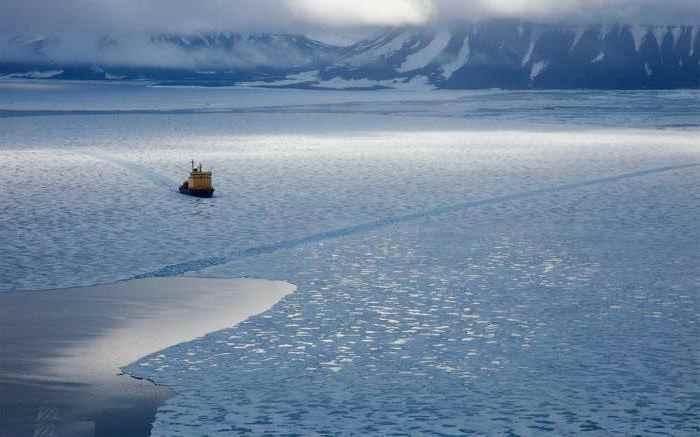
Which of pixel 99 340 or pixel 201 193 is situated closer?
pixel 99 340

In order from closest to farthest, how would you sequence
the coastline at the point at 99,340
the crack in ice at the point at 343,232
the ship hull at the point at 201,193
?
the coastline at the point at 99,340
the crack in ice at the point at 343,232
the ship hull at the point at 201,193

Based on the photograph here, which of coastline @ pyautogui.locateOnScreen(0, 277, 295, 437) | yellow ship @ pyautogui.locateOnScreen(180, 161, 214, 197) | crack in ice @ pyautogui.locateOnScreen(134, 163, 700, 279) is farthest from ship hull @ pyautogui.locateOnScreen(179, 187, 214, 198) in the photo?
coastline @ pyautogui.locateOnScreen(0, 277, 295, 437)

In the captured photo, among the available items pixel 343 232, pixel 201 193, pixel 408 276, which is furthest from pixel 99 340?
pixel 201 193

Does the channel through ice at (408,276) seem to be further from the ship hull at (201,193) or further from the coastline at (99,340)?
the ship hull at (201,193)

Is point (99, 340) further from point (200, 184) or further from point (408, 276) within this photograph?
point (200, 184)

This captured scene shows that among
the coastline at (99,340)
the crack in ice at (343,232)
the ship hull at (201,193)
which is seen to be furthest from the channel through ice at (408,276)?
the ship hull at (201,193)

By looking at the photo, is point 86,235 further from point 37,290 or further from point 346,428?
point 346,428

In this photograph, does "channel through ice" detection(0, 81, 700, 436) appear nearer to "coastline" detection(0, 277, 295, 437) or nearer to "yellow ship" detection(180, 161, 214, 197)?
"coastline" detection(0, 277, 295, 437)

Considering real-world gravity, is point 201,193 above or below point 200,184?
below

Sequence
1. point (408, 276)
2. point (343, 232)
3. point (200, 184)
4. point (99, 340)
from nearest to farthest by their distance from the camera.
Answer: point (99, 340)
point (408, 276)
point (343, 232)
point (200, 184)
